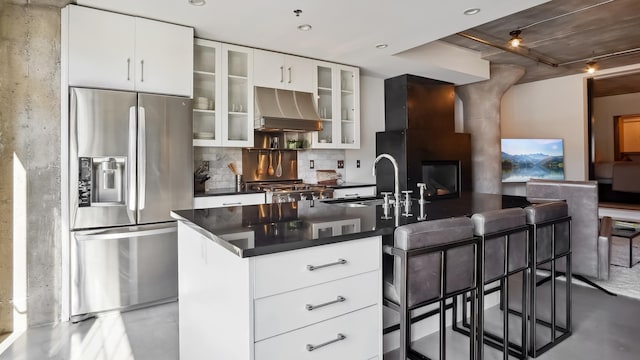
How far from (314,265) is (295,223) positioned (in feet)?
1.21

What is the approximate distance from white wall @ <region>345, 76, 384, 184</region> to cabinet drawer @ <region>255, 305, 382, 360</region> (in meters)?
3.80

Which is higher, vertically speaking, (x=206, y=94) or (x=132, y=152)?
(x=206, y=94)

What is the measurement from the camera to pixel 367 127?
550cm

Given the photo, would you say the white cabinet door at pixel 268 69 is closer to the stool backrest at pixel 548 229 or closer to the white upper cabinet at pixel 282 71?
the white upper cabinet at pixel 282 71

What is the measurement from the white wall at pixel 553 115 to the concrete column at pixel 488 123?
53.8 inches

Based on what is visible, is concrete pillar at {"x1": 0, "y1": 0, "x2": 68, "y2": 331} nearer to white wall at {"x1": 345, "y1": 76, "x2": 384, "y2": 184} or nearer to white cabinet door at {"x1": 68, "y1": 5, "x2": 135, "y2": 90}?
white cabinet door at {"x1": 68, "y1": 5, "x2": 135, "y2": 90}

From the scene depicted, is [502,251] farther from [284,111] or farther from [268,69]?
[268,69]

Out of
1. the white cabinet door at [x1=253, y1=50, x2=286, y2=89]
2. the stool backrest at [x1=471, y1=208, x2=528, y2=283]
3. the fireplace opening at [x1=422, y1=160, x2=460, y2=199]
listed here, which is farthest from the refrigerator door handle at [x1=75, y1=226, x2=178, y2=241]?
the fireplace opening at [x1=422, y1=160, x2=460, y2=199]

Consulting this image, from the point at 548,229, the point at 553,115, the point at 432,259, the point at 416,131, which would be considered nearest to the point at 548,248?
the point at 548,229

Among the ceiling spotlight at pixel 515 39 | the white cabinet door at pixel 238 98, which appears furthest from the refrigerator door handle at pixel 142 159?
the ceiling spotlight at pixel 515 39

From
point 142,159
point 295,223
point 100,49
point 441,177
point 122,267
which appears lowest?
point 122,267

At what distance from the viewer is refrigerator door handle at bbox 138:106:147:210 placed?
307cm

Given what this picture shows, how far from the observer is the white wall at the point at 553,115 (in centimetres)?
657

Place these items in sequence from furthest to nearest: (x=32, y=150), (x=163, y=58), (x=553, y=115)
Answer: (x=553, y=115), (x=163, y=58), (x=32, y=150)
